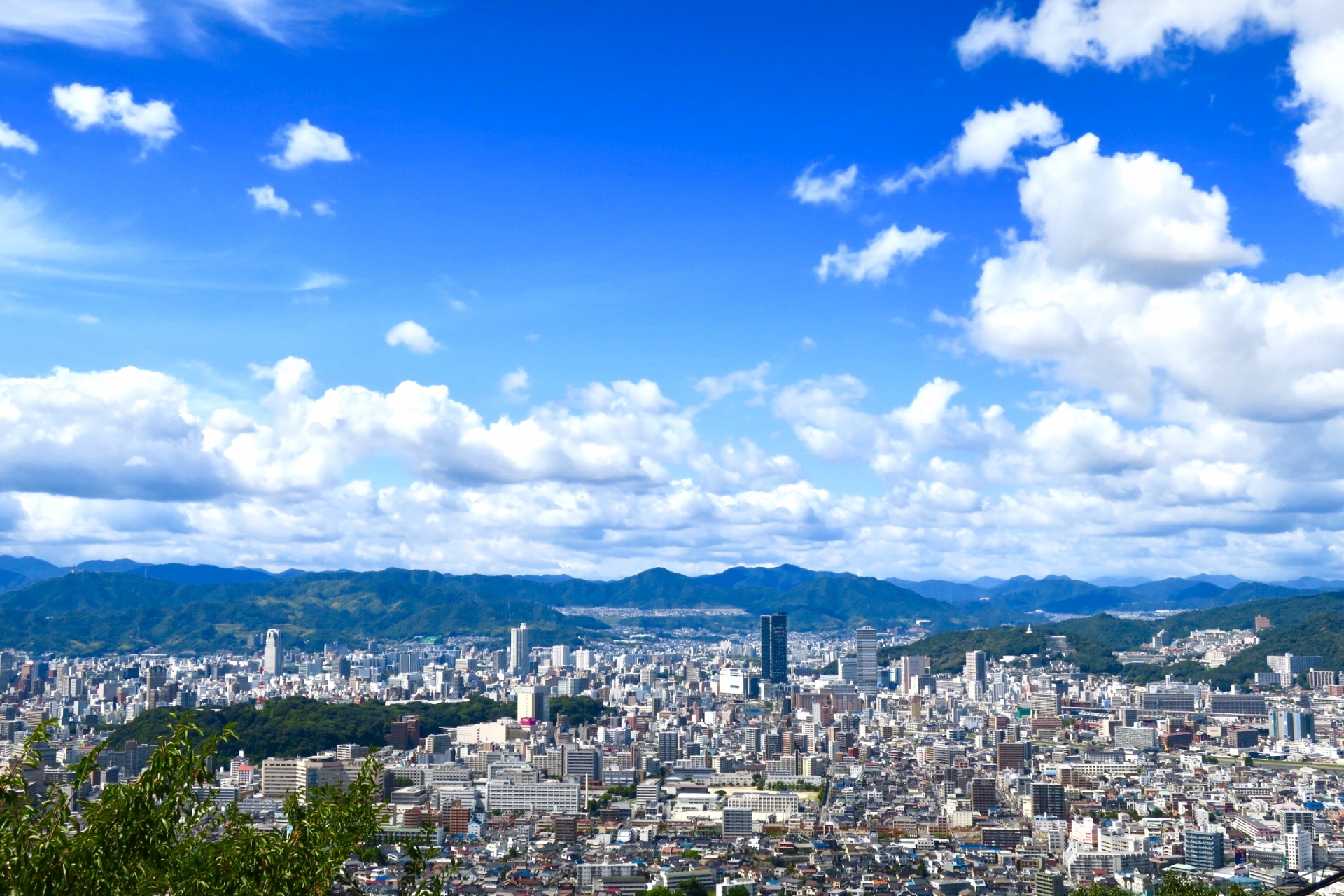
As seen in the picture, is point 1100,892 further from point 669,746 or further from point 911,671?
point 911,671

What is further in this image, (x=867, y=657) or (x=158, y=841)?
(x=867, y=657)

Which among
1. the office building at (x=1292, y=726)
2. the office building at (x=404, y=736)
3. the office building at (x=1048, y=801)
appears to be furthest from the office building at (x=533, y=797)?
the office building at (x=1292, y=726)

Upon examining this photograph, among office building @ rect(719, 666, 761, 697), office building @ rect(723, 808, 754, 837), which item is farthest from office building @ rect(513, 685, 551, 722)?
office building @ rect(723, 808, 754, 837)

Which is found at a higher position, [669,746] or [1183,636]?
[1183,636]

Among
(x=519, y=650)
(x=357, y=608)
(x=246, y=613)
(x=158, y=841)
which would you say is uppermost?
(x=158, y=841)

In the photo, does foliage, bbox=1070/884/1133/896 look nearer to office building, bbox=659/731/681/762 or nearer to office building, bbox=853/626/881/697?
office building, bbox=659/731/681/762

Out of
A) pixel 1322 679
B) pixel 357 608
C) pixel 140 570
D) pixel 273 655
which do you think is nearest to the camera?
pixel 1322 679

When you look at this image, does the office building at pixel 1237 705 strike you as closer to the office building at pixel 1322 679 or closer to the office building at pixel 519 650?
the office building at pixel 1322 679

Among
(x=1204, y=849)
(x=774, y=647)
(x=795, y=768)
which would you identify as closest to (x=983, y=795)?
(x=1204, y=849)
